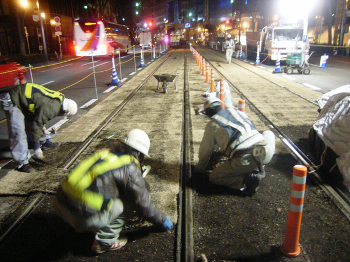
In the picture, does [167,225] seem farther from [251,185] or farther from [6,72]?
[6,72]

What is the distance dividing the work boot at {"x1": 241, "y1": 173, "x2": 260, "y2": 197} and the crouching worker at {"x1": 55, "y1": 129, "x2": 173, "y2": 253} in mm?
1658

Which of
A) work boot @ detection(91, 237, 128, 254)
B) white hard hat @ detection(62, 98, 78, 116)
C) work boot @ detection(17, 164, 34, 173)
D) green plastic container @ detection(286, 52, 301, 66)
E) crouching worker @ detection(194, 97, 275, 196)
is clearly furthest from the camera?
green plastic container @ detection(286, 52, 301, 66)

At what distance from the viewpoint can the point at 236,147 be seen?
360 cm

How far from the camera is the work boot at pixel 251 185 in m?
3.85

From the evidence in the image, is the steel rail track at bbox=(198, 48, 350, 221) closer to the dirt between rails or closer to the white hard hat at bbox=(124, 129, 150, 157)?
the dirt between rails

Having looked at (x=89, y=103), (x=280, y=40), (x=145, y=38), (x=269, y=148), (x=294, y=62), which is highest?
(x=145, y=38)

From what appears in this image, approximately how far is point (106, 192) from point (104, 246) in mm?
768

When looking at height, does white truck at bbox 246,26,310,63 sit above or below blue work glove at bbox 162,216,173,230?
above

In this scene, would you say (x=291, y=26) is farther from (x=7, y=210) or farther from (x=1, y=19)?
(x=1, y=19)

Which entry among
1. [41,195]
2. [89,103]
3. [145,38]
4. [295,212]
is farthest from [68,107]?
[145,38]

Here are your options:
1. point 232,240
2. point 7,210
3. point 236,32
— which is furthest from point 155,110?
point 236,32

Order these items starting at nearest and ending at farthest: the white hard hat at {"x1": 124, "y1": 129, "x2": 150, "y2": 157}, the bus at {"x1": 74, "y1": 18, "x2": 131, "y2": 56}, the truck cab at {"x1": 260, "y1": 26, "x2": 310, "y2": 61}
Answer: the white hard hat at {"x1": 124, "y1": 129, "x2": 150, "y2": 157} < the truck cab at {"x1": 260, "y1": 26, "x2": 310, "y2": 61} < the bus at {"x1": 74, "y1": 18, "x2": 131, "y2": 56}

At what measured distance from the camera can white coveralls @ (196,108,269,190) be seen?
3.57 metres

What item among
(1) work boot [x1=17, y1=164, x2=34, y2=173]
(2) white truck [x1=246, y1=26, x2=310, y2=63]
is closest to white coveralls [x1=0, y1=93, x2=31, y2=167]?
(1) work boot [x1=17, y1=164, x2=34, y2=173]
